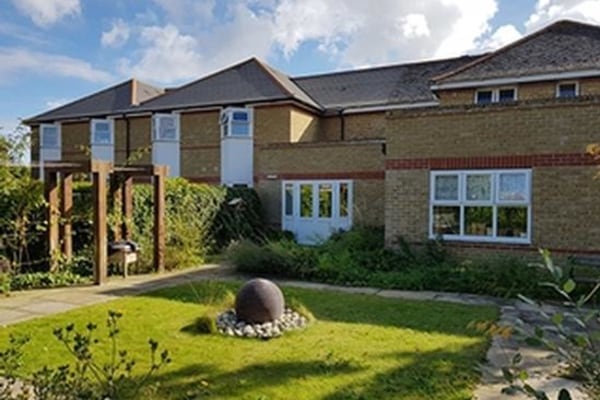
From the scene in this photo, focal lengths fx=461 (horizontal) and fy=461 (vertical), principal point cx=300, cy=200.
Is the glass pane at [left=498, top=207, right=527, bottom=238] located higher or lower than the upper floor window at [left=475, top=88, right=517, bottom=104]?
lower

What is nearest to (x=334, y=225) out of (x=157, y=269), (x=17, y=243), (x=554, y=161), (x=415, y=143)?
(x=415, y=143)

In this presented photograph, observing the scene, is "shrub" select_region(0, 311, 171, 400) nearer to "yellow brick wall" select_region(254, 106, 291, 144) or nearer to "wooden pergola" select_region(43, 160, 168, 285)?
"wooden pergola" select_region(43, 160, 168, 285)

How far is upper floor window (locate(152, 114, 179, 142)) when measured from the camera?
2189 cm

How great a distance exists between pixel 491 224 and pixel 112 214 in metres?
9.05

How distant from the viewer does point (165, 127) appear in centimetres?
2197

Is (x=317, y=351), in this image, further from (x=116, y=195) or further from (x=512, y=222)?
(x=116, y=195)

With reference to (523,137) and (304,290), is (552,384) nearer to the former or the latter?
(304,290)

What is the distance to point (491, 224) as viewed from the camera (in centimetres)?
1067

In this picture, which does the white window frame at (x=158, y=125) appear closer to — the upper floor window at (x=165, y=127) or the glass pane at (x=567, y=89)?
the upper floor window at (x=165, y=127)

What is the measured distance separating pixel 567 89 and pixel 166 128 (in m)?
16.7

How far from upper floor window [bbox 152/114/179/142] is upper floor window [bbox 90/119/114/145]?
359cm

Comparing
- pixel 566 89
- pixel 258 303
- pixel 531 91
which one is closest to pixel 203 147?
pixel 531 91

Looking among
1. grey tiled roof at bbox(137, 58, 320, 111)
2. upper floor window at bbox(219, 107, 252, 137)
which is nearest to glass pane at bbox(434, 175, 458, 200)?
grey tiled roof at bbox(137, 58, 320, 111)

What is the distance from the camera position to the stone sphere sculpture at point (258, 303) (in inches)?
249
